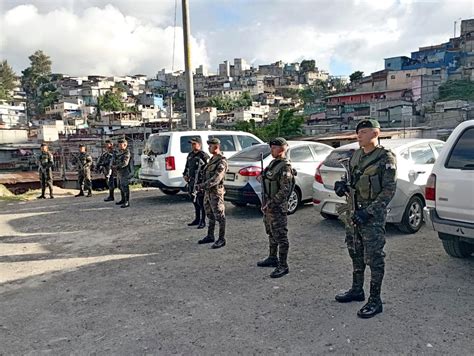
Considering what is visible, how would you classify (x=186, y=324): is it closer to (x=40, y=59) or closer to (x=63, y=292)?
(x=63, y=292)

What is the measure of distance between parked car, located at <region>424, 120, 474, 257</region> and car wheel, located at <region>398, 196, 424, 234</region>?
1.45 m

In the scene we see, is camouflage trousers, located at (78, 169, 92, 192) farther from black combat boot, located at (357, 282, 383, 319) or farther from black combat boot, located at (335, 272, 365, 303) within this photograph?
black combat boot, located at (357, 282, 383, 319)

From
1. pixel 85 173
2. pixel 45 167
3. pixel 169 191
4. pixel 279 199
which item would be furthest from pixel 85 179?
pixel 279 199

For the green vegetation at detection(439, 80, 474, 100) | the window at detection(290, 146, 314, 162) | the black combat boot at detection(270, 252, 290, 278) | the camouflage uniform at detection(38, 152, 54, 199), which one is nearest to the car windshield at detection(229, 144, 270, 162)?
the window at detection(290, 146, 314, 162)

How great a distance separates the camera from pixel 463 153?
14.4 feet

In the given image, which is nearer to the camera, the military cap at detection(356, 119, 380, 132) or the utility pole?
the military cap at detection(356, 119, 380, 132)

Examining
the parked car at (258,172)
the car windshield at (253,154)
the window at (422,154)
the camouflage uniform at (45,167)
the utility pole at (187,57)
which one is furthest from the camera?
the utility pole at (187,57)

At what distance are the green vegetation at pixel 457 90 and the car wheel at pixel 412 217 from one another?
4808 cm

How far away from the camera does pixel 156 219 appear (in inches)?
321

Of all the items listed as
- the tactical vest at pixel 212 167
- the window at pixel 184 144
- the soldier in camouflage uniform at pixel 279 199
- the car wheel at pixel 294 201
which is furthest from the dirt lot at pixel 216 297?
the window at pixel 184 144

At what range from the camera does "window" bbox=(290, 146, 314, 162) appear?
8227 millimetres

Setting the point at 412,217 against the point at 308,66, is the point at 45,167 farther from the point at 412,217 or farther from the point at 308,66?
the point at 308,66

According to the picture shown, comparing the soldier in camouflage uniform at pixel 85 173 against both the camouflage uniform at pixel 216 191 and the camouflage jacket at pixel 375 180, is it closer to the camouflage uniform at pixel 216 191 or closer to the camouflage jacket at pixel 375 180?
the camouflage uniform at pixel 216 191

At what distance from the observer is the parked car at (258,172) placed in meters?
7.64
